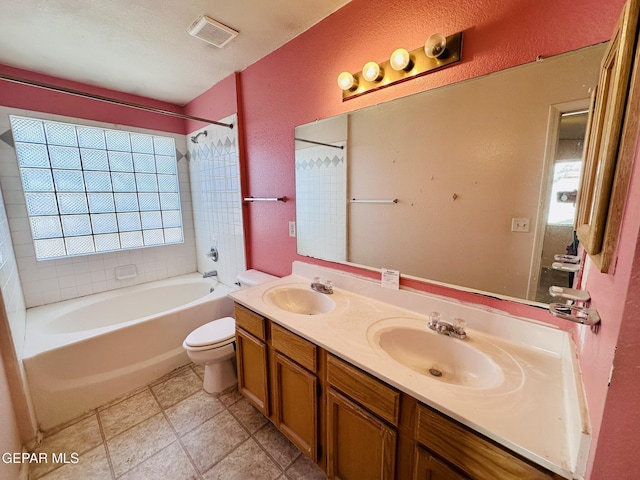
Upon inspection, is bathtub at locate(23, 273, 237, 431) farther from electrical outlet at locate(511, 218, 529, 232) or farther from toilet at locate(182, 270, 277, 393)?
electrical outlet at locate(511, 218, 529, 232)

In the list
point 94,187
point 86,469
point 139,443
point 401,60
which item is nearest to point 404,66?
point 401,60

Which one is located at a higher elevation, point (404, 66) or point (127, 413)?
point (404, 66)

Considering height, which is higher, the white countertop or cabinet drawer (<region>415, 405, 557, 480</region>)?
the white countertop

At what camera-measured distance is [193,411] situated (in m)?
1.73

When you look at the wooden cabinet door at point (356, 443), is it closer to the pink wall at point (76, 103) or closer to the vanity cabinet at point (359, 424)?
the vanity cabinet at point (359, 424)

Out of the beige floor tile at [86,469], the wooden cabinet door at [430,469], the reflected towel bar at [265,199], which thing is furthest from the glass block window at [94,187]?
the wooden cabinet door at [430,469]

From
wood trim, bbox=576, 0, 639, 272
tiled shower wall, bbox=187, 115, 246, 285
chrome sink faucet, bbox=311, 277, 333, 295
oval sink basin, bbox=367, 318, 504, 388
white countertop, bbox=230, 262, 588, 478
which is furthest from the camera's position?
tiled shower wall, bbox=187, 115, 246, 285

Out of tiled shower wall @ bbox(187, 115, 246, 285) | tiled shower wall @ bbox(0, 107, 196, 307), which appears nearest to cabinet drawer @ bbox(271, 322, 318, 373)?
tiled shower wall @ bbox(187, 115, 246, 285)

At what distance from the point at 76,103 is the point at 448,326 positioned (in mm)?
3338

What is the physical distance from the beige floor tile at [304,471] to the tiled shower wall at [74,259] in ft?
8.00

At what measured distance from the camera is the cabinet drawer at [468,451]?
0.64 m

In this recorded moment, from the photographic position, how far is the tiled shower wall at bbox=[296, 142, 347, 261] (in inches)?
64.4

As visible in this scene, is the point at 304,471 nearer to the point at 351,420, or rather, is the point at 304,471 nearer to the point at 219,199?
the point at 351,420

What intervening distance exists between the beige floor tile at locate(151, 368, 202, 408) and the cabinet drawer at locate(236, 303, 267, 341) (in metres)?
0.80
